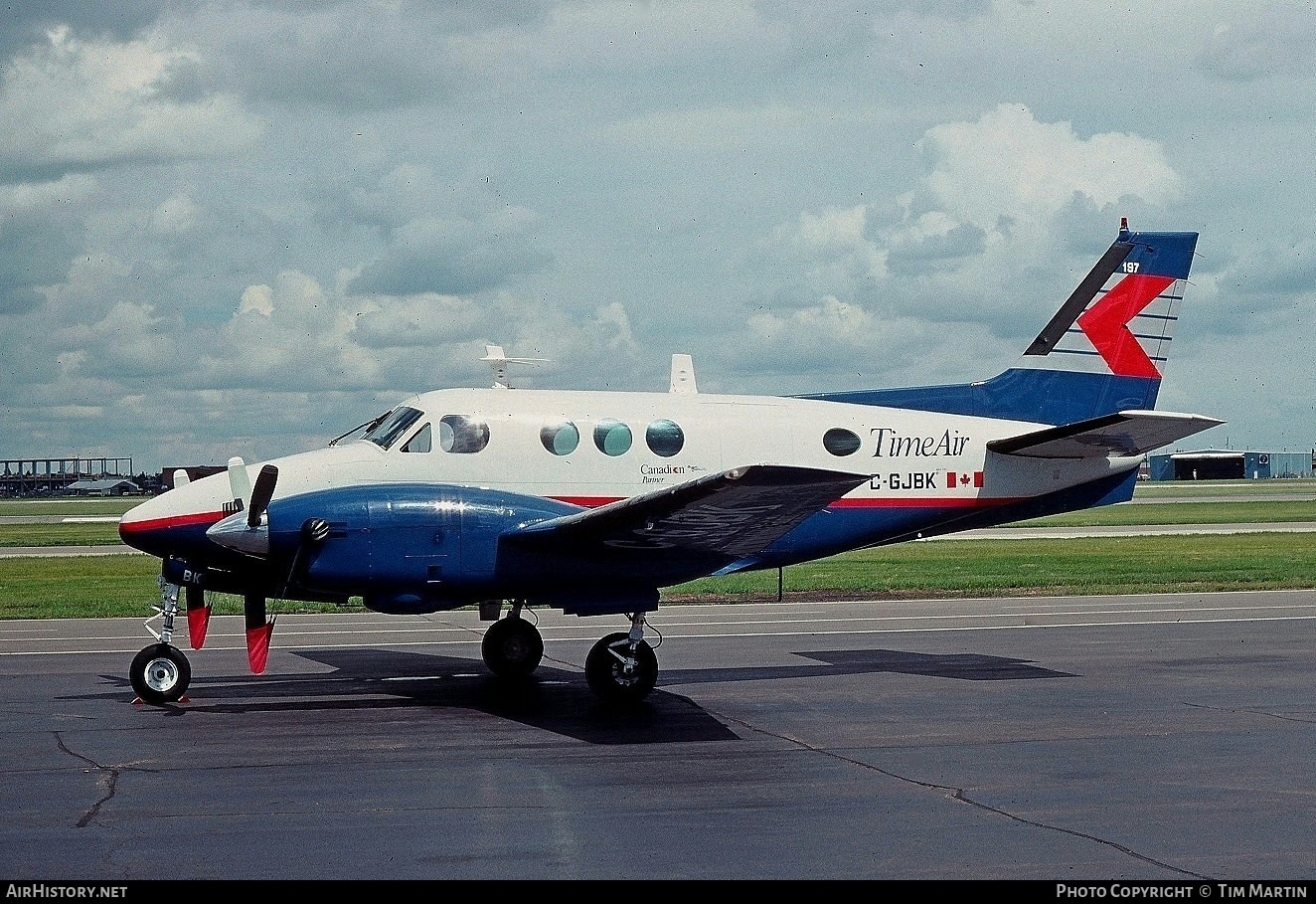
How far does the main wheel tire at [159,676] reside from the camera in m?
13.9

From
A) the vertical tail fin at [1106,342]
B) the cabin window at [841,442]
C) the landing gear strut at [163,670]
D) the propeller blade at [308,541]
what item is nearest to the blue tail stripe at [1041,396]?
the vertical tail fin at [1106,342]

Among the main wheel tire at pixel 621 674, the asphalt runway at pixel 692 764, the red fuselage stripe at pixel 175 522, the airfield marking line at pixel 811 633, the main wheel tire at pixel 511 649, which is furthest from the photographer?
the airfield marking line at pixel 811 633

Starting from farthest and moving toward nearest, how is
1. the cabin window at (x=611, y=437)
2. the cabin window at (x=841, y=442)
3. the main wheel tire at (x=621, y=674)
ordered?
the cabin window at (x=841, y=442) < the cabin window at (x=611, y=437) < the main wheel tire at (x=621, y=674)

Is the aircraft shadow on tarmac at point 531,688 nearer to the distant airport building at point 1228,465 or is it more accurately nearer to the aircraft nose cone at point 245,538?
the aircraft nose cone at point 245,538

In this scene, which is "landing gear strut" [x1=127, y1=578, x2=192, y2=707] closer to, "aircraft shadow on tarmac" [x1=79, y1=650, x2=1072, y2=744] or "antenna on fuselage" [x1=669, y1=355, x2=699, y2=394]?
"aircraft shadow on tarmac" [x1=79, y1=650, x2=1072, y2=744]

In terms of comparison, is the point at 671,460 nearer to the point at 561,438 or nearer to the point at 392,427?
the point at 561,438

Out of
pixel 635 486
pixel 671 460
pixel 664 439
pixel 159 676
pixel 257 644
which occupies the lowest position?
pixel 159 676

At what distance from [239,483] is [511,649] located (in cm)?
387

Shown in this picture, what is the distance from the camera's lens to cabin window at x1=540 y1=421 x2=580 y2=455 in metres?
15.4

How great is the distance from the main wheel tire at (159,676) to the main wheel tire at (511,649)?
11.4ft

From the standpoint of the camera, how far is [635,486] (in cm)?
1562

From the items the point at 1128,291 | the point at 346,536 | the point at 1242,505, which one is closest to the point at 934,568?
the point at 1128,291

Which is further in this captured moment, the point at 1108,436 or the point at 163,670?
the point at 1108,436

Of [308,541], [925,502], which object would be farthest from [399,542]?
[925,502]
